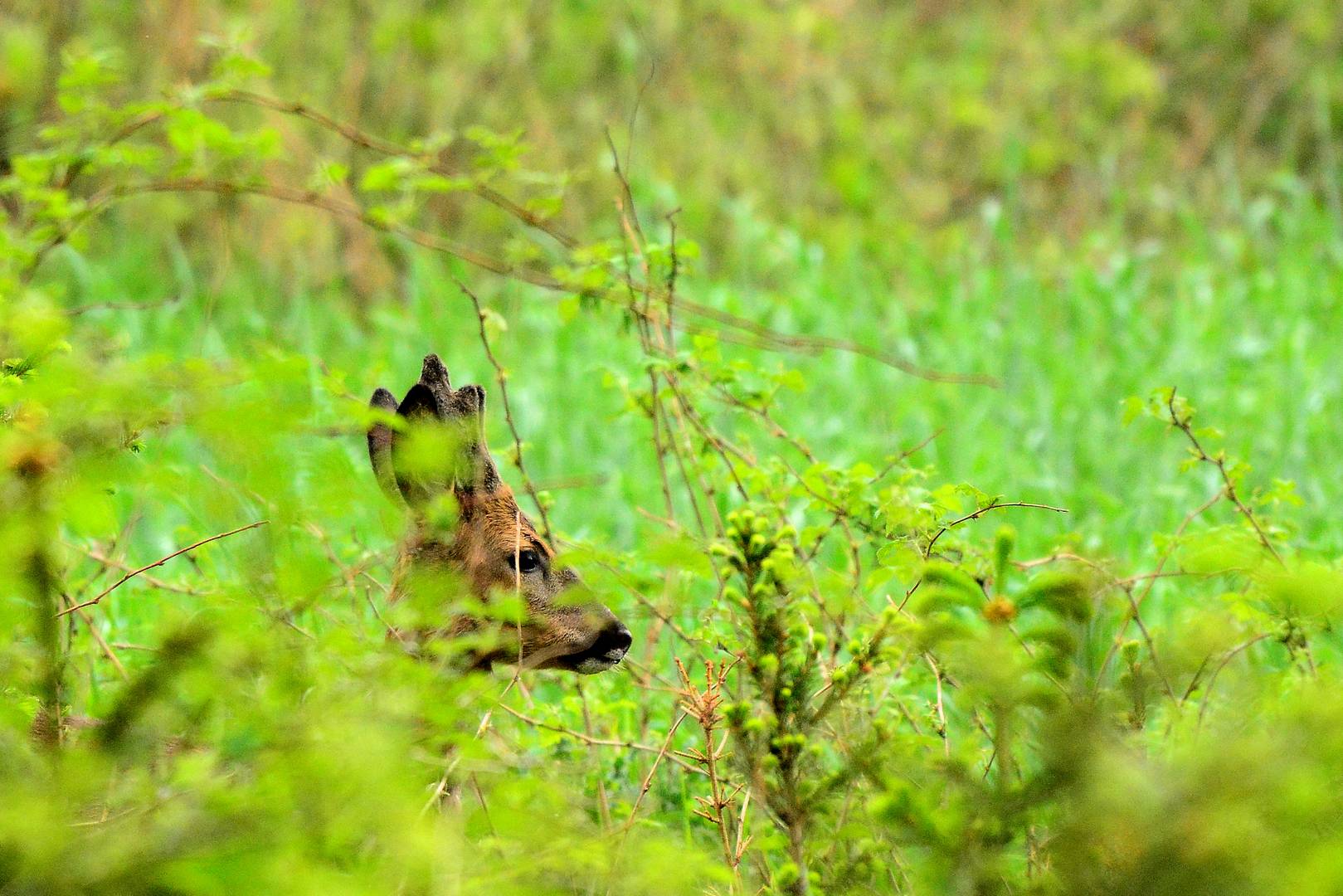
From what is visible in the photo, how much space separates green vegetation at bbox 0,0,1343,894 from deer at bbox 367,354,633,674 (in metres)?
0.13

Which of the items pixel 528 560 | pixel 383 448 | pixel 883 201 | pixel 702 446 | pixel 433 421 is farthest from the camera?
pixel 883 201

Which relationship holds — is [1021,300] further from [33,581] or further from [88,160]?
[33,581]

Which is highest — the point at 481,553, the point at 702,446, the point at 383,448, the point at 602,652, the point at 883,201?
the point at 883,201

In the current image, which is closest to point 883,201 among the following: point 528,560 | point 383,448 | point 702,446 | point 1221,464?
point 702,446

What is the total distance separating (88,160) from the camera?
395cm

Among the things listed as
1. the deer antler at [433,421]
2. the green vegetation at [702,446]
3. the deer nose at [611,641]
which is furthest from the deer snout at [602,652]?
the deer antler at [433,421]

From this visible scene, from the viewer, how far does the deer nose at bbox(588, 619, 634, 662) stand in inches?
112

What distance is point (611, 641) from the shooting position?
286 centimetres

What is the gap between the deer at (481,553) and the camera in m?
2.81

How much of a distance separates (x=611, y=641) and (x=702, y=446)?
0.62m

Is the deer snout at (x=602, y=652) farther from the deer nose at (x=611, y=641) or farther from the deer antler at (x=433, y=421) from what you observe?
the deer antler at (x=433, y=421)

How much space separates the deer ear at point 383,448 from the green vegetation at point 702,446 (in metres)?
0.16

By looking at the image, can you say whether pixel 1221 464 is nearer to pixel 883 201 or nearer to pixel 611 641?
pixel 611 641

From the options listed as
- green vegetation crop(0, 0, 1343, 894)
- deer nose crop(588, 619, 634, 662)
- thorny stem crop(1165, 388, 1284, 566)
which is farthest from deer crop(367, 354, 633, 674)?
thorny stem crop(1165, 388, 1284, 566)
